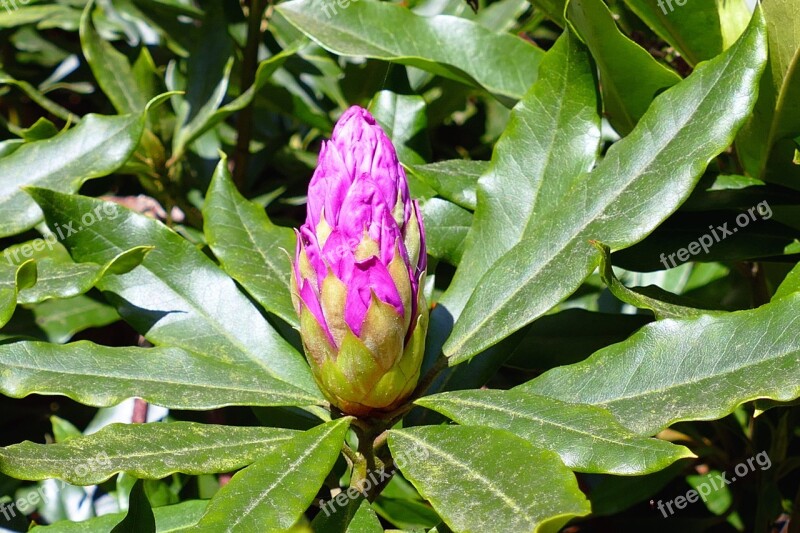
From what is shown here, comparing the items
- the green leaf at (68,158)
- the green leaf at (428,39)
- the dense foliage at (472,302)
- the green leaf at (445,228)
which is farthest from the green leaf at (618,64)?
the green leaf at (68,158)

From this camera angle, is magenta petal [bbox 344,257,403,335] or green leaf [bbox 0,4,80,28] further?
green leaf [bbox 0,4,80,28]

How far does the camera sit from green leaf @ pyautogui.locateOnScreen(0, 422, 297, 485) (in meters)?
1.29

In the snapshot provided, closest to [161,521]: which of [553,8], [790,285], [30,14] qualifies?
[790,285]

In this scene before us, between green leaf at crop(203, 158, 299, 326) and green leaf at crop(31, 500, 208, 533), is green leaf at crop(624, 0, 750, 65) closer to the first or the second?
green leaf at crop(203, 158, 299, 326)

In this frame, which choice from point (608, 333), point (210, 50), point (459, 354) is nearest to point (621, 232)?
point (459, 354)

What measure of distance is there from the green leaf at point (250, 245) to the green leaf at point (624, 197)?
0.34m

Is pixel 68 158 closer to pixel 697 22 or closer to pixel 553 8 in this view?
pixel 553 8

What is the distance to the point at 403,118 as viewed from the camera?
6.62ft

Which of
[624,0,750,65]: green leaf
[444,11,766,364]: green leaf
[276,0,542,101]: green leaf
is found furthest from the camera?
[276,0,542,101]: green leaf

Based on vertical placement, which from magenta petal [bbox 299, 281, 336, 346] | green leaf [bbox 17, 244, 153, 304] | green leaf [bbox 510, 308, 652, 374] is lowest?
green leaf [bbox 510, 308, 652, 374]

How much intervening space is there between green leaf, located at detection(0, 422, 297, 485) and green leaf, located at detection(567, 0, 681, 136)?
921 mm

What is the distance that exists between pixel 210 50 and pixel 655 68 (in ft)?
4.71

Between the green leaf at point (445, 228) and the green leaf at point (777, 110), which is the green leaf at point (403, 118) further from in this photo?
the green leaf at point (777, 110)

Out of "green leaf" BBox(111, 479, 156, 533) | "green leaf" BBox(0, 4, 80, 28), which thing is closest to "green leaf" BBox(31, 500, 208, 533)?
"green leaf" BBox(111, 479, 156, 533)
